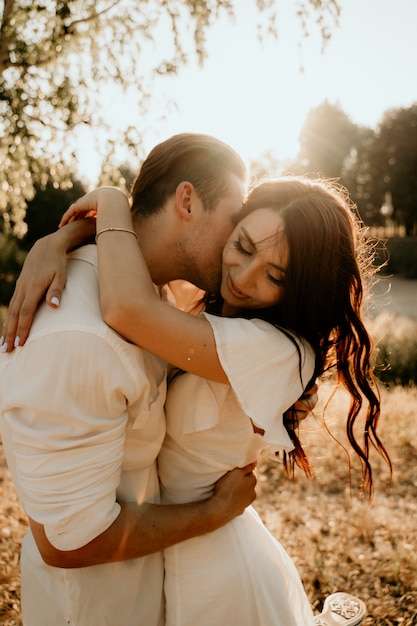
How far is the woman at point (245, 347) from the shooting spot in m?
1.85

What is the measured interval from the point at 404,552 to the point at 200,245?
302cm

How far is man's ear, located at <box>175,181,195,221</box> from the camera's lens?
2303 mm

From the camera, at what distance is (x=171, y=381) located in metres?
2.14

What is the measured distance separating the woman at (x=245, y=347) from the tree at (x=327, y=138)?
160 feet

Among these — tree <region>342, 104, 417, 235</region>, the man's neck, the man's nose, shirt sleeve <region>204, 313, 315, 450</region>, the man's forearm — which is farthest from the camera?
tree <region>342, 104, 417, 235</region>

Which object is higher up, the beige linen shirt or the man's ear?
the man's ear

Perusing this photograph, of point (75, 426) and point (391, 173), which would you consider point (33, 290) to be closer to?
point (75, 426)

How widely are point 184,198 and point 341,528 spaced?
10.9 feet

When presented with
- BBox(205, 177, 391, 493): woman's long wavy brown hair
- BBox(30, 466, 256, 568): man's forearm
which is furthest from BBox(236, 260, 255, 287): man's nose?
BBox(30, 466, 256, 568): man's forearm

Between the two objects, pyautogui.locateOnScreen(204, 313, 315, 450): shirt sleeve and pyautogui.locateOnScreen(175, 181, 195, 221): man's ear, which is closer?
pyautogui.locateOnScreen(204, 313, 315, 450): shirt sleeve

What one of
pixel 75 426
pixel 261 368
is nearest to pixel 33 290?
pixel 75 426

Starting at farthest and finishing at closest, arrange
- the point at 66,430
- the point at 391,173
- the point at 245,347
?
1. the point at 391,173
2. the point at 245,347
3. the point at 66,430

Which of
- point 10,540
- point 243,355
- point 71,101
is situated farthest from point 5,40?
point 243,355

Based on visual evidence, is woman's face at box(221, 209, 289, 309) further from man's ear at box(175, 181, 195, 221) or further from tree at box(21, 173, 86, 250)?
tree at box(21, 173, 86, 250)
